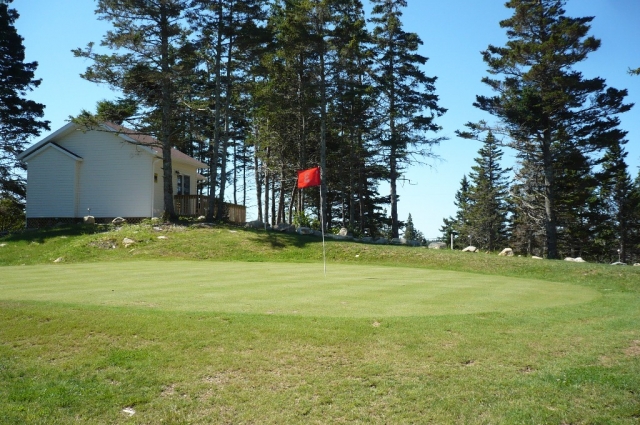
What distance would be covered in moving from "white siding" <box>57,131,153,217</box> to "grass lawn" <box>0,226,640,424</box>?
18.4 metres

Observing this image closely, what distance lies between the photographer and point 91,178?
1128 inches

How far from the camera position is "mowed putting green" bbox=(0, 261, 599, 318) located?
811 centimetres

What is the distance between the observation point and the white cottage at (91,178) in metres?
28.2

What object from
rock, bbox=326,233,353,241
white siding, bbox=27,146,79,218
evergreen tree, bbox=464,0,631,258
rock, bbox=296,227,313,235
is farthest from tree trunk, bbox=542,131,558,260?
white siding, bbox=27,146,79,218

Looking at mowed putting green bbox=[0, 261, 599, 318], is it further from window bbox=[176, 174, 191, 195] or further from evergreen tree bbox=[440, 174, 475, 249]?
evergreen tree bbox=[440, 174, 475, 249]

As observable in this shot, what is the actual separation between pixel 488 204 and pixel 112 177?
4209 centimetres

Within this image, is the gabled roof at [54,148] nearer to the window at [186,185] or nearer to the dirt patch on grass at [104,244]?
the window at [186,185]

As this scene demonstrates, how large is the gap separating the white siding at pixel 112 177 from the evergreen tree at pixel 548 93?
21060 mm

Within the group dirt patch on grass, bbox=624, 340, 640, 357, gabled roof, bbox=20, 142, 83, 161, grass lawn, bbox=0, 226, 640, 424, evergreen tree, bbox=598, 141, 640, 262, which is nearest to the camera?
grass lawn, bbox=0, 226, 640, 424

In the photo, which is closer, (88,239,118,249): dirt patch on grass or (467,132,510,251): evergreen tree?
(88,239,118,249): dirt patch on grass

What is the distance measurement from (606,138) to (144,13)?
27.6 meters

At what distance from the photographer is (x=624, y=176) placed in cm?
4331

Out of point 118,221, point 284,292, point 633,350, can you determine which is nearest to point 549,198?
point 633,350

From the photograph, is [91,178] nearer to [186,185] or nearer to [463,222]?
[186,185]
